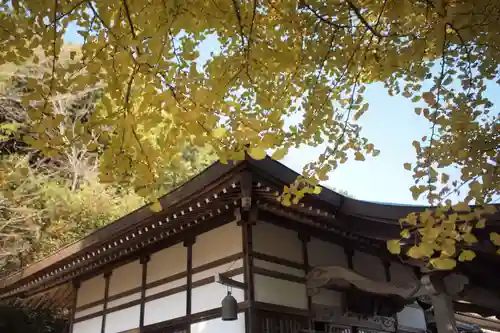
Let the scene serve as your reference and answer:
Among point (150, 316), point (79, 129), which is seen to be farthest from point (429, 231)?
point (150, 316)

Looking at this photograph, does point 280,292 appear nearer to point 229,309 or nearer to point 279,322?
point 279,322

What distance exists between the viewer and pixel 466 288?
513 centimetres

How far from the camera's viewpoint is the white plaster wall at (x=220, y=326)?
552 centimetres

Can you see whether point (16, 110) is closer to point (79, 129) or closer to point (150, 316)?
point (150, 316)

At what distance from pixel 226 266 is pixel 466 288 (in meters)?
3.02

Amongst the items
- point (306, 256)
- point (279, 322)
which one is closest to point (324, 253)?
point (306, 256)

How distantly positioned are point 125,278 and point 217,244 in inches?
100

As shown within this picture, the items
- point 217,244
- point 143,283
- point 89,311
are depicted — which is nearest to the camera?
Answer: point 217,244

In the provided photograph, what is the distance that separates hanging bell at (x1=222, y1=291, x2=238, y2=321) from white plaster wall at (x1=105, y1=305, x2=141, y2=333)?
2.59 m

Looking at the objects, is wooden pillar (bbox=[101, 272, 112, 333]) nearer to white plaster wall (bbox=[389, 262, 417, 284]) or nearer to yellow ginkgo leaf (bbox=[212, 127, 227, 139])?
white plaster wall (bbox=[389, 262, 417, 284])

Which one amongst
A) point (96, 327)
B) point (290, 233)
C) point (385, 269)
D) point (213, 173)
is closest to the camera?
point (213, 173)

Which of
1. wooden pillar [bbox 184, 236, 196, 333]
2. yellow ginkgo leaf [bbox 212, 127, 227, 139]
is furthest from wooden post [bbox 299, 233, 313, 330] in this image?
yellow ginkgo leaf [bbox 212, 127, 227, 139]

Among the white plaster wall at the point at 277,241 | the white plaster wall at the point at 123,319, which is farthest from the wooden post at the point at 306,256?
the white plaster wall at the point at 123,319

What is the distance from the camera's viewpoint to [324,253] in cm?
686
